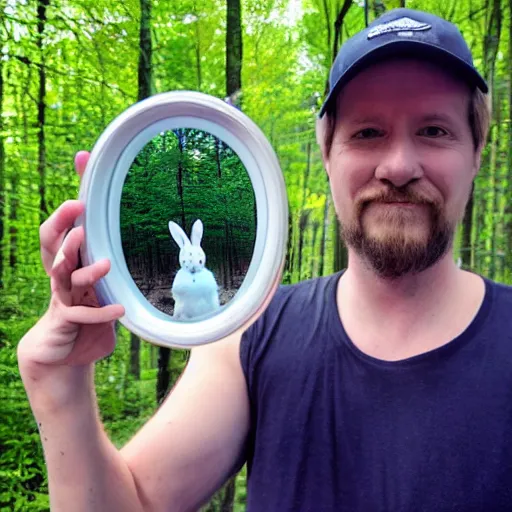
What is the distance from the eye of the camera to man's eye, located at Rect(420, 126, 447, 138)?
765 millimetres

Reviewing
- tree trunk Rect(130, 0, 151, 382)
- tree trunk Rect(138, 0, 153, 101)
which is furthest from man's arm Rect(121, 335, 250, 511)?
tree trunk Rect(138, 0, 153, 101)

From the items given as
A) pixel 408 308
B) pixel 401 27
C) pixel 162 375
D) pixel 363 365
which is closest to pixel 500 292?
pixel 408 308

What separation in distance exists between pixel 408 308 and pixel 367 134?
30 centimetres

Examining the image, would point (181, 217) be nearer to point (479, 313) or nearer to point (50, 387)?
point (50, 387)

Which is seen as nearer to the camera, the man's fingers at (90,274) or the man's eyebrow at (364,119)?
the man's fingers at (90,274)

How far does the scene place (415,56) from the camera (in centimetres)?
77

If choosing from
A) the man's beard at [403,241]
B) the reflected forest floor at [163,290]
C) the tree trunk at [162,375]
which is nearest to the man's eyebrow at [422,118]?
the man's beard at [403,241]

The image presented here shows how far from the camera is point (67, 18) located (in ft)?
7.57

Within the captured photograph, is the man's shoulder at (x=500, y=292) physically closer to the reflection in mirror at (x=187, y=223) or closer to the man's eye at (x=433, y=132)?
the man's eye at (x=433, y=132)

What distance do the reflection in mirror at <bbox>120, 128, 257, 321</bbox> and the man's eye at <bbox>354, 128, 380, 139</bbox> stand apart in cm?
22

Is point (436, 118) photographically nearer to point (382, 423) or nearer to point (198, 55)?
point (382, 423)

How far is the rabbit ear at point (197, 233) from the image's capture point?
0.71m

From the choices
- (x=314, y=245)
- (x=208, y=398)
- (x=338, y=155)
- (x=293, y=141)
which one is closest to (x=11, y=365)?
(x=314, y=245)

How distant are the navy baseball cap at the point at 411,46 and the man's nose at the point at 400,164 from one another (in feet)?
0.45
